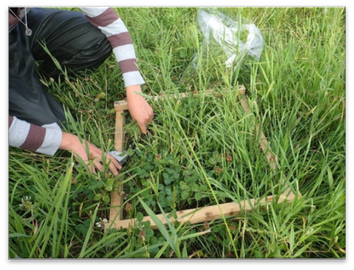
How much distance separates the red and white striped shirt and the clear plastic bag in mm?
354

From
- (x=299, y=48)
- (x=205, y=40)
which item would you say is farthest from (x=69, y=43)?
(x=299, y=48)

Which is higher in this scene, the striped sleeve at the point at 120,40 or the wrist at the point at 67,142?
the striped sleeve at the point at 120,40

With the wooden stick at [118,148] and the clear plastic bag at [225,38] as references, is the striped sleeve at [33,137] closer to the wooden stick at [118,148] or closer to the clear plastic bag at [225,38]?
the wooden stick at [118,148]

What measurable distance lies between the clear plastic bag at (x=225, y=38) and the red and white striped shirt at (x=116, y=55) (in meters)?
→ 0.35

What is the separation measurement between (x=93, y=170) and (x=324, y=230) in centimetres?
91

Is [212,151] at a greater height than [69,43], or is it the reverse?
[69,43]

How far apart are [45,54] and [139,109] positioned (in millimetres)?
701

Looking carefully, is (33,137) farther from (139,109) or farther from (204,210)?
(204,210)

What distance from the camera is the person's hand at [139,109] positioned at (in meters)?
1.42

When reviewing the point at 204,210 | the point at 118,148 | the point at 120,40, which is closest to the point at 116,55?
the point at 120,40

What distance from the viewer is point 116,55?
4.85ft

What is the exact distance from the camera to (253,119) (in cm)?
128

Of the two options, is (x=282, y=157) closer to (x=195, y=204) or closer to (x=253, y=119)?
(x=253, y=119)

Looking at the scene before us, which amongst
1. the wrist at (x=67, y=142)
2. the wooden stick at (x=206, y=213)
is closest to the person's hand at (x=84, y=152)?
the wrist at (x=67, y=142)
